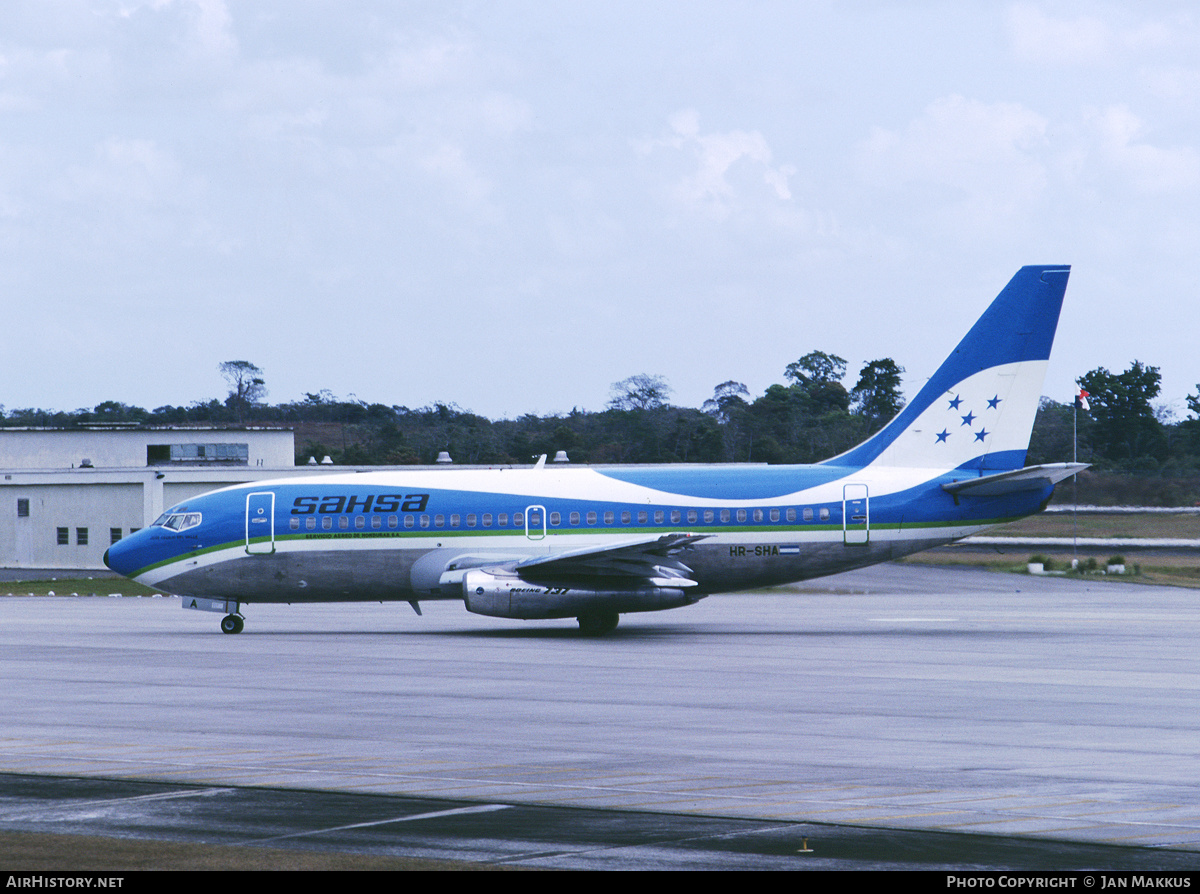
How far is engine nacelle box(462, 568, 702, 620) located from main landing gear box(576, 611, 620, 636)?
88 cm

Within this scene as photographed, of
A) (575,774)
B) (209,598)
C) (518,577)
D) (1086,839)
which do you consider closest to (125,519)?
(209,598)

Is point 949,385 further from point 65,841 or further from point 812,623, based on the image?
point 65,841

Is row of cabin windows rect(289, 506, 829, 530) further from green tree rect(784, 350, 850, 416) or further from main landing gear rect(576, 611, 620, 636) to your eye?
green tree rect(784, 350, 850, 416)

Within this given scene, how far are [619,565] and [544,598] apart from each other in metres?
1.93

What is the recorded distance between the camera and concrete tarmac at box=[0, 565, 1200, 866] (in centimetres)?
1406

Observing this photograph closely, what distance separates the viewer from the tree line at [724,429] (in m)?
110

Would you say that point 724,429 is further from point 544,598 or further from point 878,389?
point 544,598

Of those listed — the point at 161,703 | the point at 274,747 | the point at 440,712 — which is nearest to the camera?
the point at 274,747

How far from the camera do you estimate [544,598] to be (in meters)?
33.7

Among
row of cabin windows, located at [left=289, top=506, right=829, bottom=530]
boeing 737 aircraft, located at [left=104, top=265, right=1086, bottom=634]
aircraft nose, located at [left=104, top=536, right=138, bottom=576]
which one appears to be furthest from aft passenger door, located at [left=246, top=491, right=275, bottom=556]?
aircraft nose, located at [left=104, top=536, right=138, bottom=576]

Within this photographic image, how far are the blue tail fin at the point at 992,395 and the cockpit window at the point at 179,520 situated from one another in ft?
55.1

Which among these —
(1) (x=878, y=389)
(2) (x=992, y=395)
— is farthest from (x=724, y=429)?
(2) (x=992, y=395)

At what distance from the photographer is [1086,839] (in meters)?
11.7
